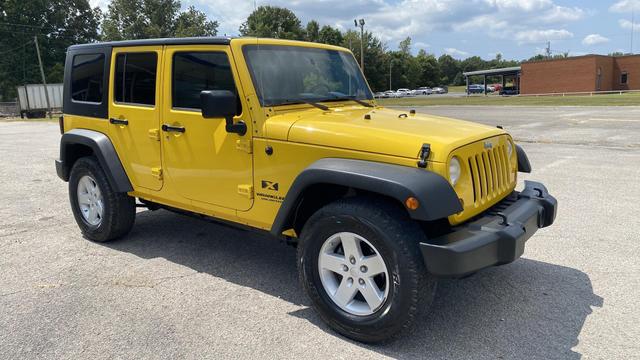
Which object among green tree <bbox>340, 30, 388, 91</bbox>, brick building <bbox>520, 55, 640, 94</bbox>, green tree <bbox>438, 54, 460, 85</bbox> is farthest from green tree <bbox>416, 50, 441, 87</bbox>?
brick building <bbox>520, 55, 640, 94</bbox>

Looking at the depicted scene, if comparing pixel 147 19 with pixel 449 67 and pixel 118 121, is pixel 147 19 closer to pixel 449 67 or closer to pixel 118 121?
pixel 118 121

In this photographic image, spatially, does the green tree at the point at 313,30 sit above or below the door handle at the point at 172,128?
above

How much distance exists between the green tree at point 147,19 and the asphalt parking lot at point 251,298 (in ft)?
240

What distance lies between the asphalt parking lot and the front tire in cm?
16

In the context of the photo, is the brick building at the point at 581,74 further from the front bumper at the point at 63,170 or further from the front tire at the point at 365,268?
the front tire at the point at 365,268

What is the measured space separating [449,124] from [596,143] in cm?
1025


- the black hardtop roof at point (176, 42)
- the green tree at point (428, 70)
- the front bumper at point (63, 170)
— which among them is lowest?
the front bumper at point (63, 170)

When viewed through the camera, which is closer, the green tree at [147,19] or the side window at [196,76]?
the side window at [196,76]

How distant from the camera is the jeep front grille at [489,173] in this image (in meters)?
3.36

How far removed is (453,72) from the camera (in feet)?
474

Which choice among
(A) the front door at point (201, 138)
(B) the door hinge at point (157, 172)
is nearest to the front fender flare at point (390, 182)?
(A) the front door at point (201, 138)

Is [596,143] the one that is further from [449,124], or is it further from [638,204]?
[449,124]

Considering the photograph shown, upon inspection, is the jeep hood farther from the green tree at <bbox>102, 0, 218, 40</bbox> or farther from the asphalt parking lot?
the green tree at <bbox>102, 0, 218, 40</bbox>

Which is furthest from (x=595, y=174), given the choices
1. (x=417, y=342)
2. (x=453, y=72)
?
(x=453, y=72)
